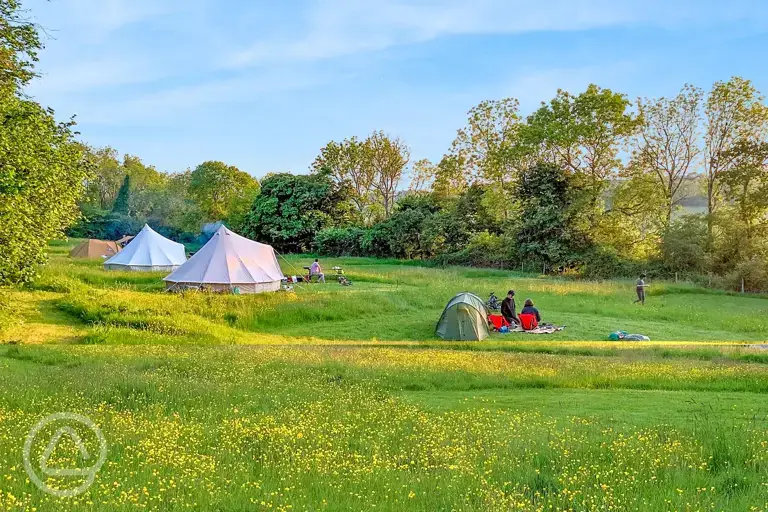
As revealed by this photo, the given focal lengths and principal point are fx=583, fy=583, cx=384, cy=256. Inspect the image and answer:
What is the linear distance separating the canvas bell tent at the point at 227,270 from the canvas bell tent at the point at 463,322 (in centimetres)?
1288

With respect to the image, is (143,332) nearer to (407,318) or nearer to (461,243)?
(407,318)

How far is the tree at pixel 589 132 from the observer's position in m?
54.1

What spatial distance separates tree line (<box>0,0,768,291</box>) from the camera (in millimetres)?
21469

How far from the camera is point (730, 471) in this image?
648 centimetres

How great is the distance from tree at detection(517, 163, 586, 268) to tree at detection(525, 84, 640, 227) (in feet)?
6.67

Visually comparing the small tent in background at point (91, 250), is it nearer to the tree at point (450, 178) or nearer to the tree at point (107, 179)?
the tree at point (450, 178)

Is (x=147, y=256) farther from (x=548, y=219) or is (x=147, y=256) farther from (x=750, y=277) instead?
(x=750, y=277)

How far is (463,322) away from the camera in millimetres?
24609

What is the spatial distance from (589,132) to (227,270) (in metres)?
37.6

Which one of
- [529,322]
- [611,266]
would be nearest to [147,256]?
[529,322]

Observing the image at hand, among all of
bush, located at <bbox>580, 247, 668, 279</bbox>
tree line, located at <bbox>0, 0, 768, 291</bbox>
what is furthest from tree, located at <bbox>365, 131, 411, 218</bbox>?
bush, located at <bbox>580, 247, 668, 279</bbox>

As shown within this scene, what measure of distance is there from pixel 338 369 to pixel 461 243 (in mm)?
48421

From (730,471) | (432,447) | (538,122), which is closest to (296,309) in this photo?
(432,447)

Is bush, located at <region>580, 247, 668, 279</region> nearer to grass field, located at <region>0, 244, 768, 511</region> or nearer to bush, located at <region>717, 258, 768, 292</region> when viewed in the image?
bush, located at <region>717, 258, 768, 292</region>
